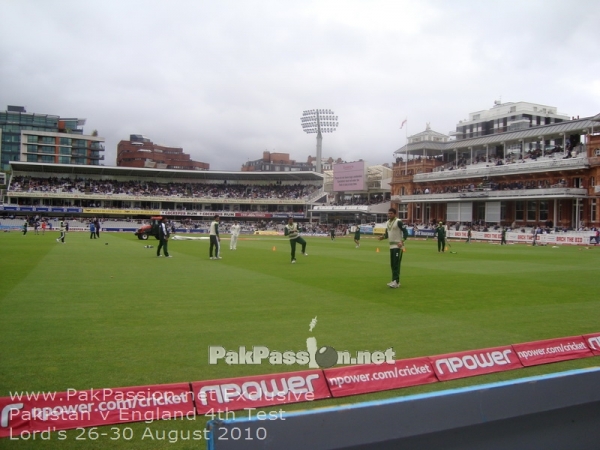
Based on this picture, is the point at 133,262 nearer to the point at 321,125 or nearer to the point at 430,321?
the point at 430,321

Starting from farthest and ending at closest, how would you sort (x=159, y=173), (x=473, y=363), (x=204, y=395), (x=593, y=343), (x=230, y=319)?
(x=159, y=173), (x=230, y=319), (x=593, y=343), (x=473, y=363), (x=204, y=395)

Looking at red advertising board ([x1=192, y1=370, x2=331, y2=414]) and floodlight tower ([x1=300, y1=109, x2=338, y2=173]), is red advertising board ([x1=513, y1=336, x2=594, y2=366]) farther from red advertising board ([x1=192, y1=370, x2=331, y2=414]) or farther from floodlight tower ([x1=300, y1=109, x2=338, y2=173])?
floodlight tower ([x1=300, y1=109, x2=338, y2=173])

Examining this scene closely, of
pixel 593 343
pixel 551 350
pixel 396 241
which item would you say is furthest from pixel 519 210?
pixel 551 350

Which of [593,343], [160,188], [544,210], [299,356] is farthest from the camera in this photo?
[160,188]

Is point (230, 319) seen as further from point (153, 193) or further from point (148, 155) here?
point (148, 155)

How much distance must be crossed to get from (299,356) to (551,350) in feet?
10.6

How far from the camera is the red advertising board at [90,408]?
3717mm

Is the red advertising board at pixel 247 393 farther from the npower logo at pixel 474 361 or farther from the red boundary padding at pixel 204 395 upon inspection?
the npower logo at pixel 474 361

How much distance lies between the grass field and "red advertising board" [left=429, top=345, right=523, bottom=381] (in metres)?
0.13

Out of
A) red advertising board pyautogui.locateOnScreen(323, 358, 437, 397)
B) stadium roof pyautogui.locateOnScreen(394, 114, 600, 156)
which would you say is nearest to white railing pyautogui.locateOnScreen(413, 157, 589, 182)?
stadium roof pyautogui.locateOnScreen(394, 114, 600, 156)

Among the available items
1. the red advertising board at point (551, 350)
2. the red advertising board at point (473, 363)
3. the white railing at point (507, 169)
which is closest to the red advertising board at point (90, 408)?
the red advertising board at point (473, 363)

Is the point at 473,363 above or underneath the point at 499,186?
underneath

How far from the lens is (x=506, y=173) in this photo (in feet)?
202

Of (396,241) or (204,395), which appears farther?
(396,241)
